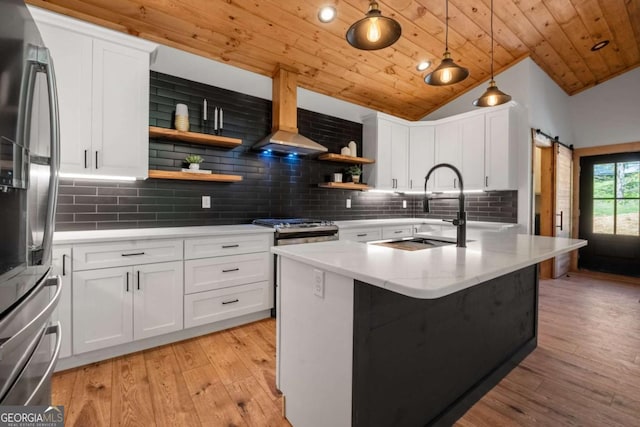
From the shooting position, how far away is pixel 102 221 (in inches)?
102

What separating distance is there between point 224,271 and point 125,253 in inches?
30.4

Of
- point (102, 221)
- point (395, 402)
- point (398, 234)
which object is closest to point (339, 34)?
point (398, 234)

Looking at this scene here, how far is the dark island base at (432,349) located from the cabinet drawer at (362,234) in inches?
72.0

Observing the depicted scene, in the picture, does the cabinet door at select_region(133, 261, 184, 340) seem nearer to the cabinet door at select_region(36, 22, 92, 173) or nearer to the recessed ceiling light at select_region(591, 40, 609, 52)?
the cabinet door at select_region(36, 22, 92, 173)

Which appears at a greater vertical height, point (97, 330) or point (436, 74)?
point (436, 74)

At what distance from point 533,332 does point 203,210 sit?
322 centimetres

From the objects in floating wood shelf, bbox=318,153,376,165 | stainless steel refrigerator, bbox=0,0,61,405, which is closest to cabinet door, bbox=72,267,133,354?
stainless steel refrigerator, bbox=0,0,61,405

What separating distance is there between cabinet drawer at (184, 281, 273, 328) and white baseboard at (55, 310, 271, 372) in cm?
10

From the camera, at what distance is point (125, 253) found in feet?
7.15

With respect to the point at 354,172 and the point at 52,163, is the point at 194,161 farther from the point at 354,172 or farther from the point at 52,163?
the point at 354,172

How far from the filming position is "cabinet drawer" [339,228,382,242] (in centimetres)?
357

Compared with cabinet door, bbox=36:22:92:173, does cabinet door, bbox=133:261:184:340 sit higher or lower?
lower

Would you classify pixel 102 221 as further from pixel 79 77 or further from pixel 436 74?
pixel 436 74

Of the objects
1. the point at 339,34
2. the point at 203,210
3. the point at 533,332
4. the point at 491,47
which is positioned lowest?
the point at 533,332
